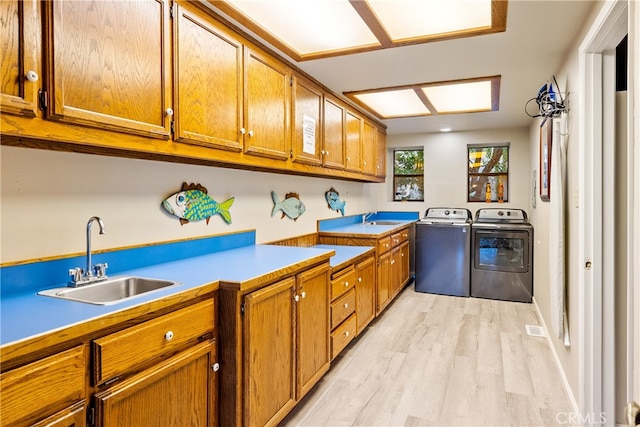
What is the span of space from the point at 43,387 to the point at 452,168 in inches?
209

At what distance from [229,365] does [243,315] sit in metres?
0.22

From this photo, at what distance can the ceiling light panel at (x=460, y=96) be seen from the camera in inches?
126

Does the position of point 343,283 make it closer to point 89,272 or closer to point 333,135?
point 333,135

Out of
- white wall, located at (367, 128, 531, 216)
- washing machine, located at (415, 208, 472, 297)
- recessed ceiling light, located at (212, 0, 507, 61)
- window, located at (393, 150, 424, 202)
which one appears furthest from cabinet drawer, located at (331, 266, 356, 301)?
window, located at (393, 150, 424, 202)

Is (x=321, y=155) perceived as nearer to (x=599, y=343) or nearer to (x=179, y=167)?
(x=179, y=167)

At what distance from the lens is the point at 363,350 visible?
9.88 feet

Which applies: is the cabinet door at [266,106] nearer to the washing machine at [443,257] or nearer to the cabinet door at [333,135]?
the cabinet door at [333,135]

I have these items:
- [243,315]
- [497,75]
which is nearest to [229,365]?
[243,315]

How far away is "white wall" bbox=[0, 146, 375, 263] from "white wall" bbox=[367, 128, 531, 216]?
3.54 meters

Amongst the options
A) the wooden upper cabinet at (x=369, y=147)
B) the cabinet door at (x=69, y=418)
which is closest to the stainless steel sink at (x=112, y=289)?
the cabinet door at (x=69, y=418)

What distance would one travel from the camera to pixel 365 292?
3.32 meters

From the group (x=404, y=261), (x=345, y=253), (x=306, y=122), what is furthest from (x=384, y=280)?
(x=306, y=122)

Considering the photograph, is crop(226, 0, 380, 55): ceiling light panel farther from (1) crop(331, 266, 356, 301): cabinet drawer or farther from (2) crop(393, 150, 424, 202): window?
(2) crop(393, 150, 424, 202): window

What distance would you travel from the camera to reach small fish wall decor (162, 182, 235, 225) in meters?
2.05
